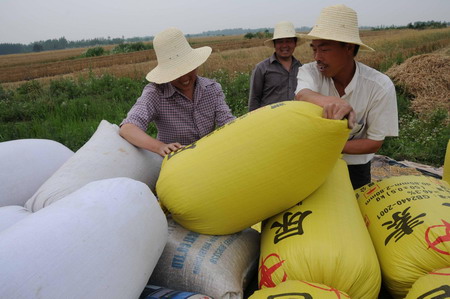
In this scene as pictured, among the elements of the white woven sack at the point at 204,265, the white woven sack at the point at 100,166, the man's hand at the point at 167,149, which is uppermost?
the man's hand at the point at 167,149

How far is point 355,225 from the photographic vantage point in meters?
1.38

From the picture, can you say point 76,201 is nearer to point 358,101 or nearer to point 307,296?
point 307,296

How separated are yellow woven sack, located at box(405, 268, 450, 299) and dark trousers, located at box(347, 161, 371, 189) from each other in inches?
38.3

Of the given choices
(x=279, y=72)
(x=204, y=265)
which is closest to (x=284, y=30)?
(x=279, y=72)

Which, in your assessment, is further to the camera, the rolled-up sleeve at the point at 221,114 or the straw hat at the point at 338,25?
the rolled-up sleeve at the point at 221,114

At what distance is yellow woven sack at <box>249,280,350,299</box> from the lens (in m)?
1.11

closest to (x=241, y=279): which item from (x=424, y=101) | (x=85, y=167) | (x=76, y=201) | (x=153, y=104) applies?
(x=76, y=201)

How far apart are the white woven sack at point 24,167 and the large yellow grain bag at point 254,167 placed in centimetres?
80

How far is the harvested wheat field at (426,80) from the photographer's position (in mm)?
6402

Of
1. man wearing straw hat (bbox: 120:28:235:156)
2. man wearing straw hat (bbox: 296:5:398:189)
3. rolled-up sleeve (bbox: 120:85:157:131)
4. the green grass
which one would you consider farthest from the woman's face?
the green grass

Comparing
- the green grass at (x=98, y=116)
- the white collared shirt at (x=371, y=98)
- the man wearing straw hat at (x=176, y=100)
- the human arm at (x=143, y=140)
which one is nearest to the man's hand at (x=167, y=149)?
the human arm at (x=143, y=140)

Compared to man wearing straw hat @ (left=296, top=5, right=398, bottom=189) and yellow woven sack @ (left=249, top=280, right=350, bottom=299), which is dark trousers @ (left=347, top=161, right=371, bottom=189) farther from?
yellow woven sack @ (left=249, top=280, right=350, bottom=299)

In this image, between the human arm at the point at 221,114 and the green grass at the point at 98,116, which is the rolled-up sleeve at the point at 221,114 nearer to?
the human arm at the point at 221,114

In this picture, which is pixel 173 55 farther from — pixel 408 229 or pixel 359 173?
pixel 408 229
